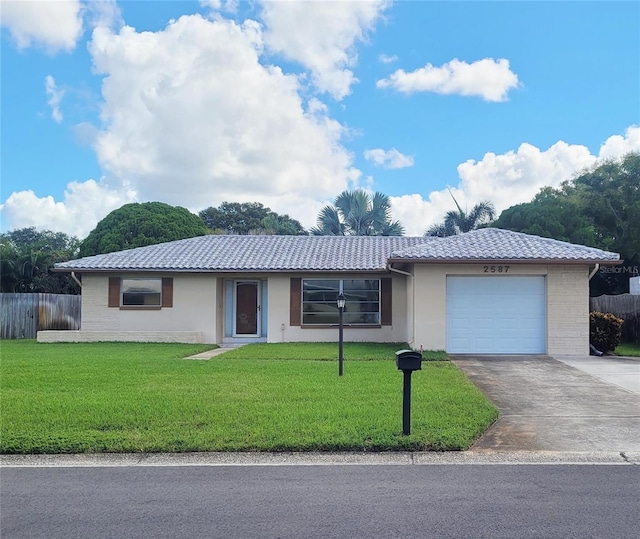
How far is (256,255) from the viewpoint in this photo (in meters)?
19.8

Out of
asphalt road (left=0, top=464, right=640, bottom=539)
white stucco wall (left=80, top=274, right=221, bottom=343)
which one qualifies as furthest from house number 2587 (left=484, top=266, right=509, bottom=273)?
asphalt road (left=0, top=464, right=640, bottom=539)

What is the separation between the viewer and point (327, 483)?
5.38 metres

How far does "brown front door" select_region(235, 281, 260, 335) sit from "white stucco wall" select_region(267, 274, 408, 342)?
3.68ft

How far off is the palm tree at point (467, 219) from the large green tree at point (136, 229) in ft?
49.9

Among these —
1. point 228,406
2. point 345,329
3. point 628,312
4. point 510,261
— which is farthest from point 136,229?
point 228,406

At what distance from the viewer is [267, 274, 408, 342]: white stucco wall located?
1858 centimetres

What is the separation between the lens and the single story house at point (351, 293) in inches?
596

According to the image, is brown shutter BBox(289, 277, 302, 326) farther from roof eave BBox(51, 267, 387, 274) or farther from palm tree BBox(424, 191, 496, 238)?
palm tree BBox(424, 191, 496, 238)

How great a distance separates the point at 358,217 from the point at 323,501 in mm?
27928

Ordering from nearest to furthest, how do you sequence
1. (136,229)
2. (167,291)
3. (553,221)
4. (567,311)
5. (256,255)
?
(567,311) < (167,291) < (256,255) < (553,221) < (136,229)

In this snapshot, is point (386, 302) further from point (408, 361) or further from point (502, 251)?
point (408, 361)

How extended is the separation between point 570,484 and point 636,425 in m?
2.87

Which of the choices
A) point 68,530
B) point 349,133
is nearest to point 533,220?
point 349,133

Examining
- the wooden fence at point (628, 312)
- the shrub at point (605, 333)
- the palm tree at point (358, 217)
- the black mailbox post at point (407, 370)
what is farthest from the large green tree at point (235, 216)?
the black mailbox post at point (407, 370)
